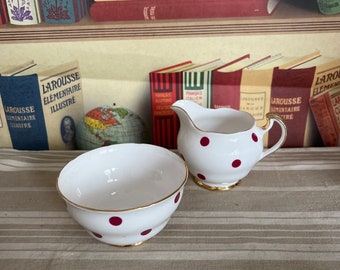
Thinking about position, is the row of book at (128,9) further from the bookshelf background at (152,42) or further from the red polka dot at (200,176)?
the red polka dot at (200,176)

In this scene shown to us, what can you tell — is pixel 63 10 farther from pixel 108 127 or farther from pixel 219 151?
pixel 219 151

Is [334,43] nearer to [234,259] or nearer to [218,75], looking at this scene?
[218,75]

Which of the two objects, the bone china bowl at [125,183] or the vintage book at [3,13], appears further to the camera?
the vintage book at [3,13]

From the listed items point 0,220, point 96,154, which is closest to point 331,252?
point 96,154

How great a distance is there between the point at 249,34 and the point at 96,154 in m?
0.36

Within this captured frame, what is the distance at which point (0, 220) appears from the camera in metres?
0.64

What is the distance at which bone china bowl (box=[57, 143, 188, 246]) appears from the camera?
1.82 ft

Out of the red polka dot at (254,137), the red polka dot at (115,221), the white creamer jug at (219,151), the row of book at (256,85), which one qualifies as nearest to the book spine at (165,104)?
the row of book at (256,85)

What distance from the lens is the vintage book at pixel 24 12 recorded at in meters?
0.79

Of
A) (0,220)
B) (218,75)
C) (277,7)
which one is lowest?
(0,220)

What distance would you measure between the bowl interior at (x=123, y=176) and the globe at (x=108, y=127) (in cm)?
11

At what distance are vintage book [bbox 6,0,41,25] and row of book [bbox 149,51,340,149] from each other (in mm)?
244

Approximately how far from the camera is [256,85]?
83cm

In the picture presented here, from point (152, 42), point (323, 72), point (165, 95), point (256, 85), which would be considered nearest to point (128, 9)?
point (152, 42)
